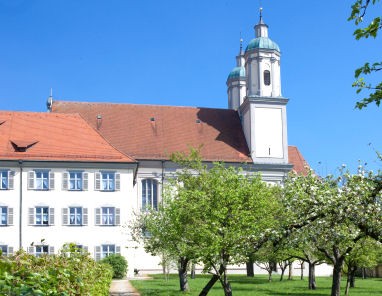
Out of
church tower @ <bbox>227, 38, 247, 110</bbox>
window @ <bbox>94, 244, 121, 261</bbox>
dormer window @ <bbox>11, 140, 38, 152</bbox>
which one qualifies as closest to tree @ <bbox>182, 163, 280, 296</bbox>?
window @ <bbox>94, 244, 121, 261</bbox>

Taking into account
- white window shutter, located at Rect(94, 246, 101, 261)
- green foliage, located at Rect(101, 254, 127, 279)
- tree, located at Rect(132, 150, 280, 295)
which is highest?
tree, located at Rect(132, 150, 280, 295)

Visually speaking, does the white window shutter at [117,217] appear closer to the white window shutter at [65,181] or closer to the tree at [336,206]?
the white window shutter at [65,181]

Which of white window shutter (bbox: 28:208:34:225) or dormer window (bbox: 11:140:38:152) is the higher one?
dormer window (bbox: 11:140:38:152)

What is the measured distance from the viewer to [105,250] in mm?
→ 47969

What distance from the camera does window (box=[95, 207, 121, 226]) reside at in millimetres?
47969

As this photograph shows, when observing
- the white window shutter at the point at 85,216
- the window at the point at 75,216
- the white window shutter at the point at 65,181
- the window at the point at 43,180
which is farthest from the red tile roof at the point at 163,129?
the window at the point at 43,180

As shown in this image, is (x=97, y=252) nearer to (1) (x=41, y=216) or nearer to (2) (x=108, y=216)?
(2) (x=108, y=216)

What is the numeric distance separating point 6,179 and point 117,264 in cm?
1052

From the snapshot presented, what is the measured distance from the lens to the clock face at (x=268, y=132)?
205 feet

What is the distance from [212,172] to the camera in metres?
25.5

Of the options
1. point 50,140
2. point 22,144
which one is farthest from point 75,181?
point 22,144

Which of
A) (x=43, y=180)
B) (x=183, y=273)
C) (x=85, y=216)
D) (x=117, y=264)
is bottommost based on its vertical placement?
(x=117, y=264)

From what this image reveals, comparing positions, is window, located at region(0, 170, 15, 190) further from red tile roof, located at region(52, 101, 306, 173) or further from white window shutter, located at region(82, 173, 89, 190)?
red tile roof, located at region(52, 101, 306, 173)

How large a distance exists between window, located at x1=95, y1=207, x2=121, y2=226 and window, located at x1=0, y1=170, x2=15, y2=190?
268 inches
